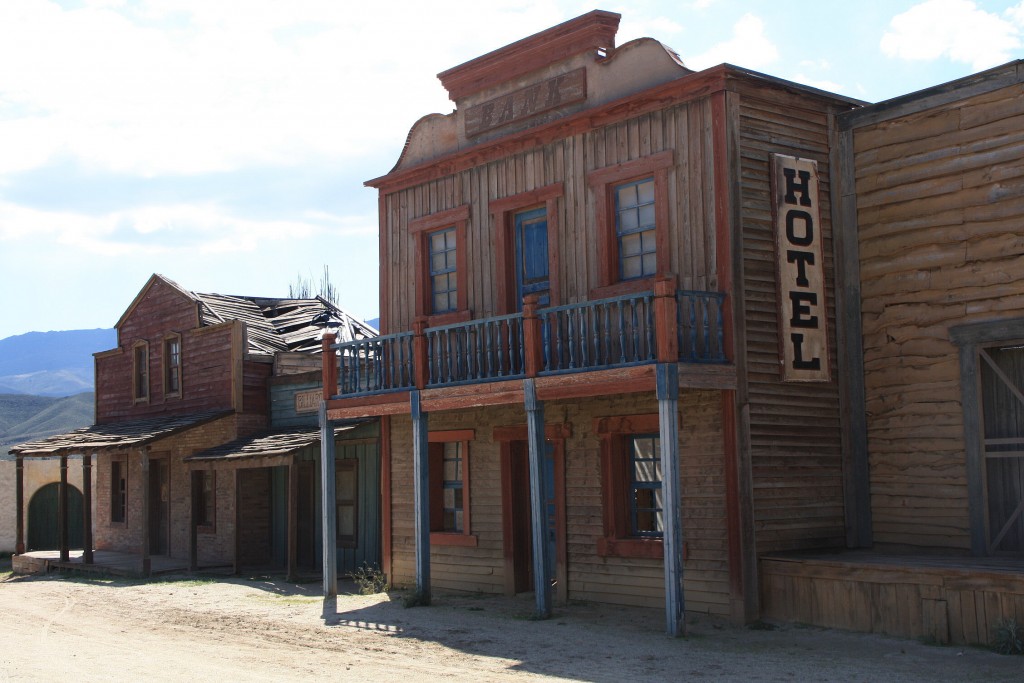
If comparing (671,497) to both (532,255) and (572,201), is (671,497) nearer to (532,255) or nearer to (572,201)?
(572,201)

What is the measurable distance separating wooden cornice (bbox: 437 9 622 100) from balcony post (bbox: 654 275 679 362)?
170 inches

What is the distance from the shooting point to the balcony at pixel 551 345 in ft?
41.2

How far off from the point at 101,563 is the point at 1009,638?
55.8 feet

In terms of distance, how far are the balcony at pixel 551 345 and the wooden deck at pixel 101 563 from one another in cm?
681

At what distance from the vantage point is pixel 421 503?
15.2 meters

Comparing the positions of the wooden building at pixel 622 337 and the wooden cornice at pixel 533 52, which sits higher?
the wooden cornice at pixel 533 52

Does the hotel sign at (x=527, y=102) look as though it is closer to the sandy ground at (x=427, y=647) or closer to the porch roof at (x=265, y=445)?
the porch roof at (x=265, y=445)

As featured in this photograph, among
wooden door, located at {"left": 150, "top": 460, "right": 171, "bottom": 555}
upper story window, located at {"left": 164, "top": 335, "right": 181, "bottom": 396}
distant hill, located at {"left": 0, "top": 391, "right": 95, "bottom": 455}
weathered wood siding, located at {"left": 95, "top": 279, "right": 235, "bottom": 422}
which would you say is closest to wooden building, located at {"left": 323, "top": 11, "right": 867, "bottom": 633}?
weathered wood siding, located at {"left": 95, "top": 279, "right": 235, "bottom": 422}

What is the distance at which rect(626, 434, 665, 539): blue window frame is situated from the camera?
14.2 meters

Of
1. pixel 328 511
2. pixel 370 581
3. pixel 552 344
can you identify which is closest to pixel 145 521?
pixel 370 581

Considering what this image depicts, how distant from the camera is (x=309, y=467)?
70.6 ft

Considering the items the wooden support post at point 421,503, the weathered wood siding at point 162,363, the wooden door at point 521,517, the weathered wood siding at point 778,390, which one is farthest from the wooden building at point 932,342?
the weathered wood siding at point 162,363

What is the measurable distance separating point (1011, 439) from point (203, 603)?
10601 mm

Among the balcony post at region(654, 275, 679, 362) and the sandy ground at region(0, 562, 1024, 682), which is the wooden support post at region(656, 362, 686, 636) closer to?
the balcony post at region(654, 275, 679, 362)
